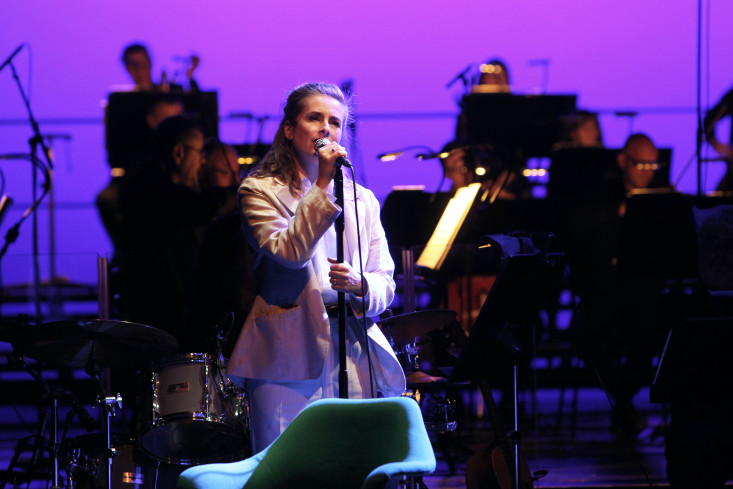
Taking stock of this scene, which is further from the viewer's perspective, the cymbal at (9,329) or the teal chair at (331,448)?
the cymbal at (9,329)

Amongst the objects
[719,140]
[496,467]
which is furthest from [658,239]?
[496,467]

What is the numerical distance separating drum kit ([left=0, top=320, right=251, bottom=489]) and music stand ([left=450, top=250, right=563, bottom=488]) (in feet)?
3.38

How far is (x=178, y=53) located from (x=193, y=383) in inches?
143

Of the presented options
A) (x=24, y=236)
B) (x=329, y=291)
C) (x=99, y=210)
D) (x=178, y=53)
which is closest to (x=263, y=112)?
(x=178, y=53)

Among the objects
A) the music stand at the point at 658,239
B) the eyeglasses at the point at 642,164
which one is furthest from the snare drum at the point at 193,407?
the eyeglasses at the point at 642,164

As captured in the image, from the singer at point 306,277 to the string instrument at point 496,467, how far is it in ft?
4.13

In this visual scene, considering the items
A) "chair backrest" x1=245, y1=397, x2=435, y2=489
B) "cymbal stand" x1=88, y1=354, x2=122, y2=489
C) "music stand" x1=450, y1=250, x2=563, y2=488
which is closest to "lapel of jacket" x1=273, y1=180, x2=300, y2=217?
"chair backrest" x1=245, y1=397, x2=435, y2=489

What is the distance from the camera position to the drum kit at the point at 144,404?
142 inches

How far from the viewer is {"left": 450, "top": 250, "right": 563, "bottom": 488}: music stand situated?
3.36 m

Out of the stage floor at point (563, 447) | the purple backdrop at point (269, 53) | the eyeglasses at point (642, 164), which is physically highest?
the purple backdrop at point (269, 53)

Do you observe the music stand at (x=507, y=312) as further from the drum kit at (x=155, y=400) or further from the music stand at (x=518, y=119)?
the music stand at (x=518, y=119)

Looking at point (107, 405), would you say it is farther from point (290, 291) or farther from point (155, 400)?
point (290, 291)

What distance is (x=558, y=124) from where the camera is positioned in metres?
7.03

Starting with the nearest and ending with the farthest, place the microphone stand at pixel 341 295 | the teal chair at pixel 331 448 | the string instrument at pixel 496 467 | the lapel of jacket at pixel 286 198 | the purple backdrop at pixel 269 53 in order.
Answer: the microphone stand at pixel 341 295, the teal chair at pixel 331 448, the lapel of jacket at pixel 286 198, the string instrument at pixel 496 467, the purple backdrop at pixel 269 53
